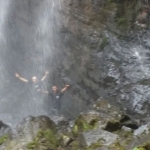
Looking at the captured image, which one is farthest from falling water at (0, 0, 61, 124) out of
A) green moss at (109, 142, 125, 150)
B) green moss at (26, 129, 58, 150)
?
green moss at (109, 142, 125, 150)

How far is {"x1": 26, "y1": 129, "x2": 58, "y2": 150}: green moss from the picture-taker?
7.41 m

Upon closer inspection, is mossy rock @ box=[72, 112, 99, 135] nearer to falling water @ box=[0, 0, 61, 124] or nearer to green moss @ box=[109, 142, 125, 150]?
green moss @ box=[109, 142, 125, 150]

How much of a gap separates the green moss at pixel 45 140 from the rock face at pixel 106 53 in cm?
347

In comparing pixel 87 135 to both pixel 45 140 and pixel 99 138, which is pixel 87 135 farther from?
pixel 45 140

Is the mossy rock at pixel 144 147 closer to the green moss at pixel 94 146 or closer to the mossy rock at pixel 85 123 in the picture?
the green moss at pixel 94 146

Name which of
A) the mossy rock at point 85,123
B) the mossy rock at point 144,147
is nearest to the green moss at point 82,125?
the mossy rock at point 85,123

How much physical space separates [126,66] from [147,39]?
135cm

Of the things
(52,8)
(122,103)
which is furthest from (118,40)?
(52,8)

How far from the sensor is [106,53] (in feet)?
41.1

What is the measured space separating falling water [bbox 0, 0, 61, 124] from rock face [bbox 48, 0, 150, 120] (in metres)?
1.11

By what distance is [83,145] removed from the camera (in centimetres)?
708

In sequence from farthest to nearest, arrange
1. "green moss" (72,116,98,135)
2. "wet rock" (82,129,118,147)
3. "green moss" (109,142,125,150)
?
"green moss" (72,116,98,135) < "wet rock" (82,129,118,147) < "green moss" (109,142,125,150)

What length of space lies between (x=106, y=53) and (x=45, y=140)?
5.65 metres

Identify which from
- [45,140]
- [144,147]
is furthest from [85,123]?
[144,147]
